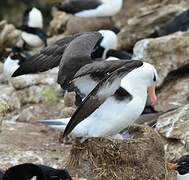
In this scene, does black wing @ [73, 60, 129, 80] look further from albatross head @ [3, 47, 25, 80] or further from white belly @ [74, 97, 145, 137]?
albatross head @ [3, 47, 25, 80]

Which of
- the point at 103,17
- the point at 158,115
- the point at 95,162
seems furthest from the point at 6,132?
the point at 103,17

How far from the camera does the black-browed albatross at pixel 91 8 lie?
2081 cm

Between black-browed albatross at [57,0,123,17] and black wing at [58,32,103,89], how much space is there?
1038cm

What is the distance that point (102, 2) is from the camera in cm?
2161

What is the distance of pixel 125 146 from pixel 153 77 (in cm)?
88

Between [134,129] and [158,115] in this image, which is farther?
[158,115]

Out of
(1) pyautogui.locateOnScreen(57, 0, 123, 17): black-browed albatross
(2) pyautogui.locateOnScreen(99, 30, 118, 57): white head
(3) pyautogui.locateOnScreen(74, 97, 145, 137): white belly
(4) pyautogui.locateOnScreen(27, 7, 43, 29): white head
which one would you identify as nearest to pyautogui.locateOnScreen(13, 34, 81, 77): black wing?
(3) pyautogui.locateOnScreen(74, 97, 145, 137): white belly

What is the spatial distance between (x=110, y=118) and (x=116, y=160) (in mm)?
503

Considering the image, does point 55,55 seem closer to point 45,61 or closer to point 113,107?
point 45,61

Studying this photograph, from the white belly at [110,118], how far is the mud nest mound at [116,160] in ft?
0.47

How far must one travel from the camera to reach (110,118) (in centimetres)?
1002

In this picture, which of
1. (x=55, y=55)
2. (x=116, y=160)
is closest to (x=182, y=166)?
(x=116, y=160)

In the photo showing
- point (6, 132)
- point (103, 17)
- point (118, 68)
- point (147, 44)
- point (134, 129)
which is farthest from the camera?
point (103, 17)

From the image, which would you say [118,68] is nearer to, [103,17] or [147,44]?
[147,44]
